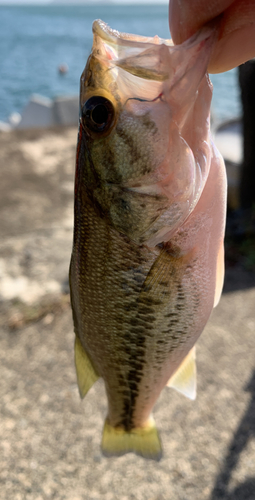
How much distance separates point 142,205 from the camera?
113cm

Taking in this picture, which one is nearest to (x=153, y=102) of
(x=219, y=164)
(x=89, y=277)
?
(x=219, y=164)

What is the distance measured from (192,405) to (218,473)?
58 centimetres

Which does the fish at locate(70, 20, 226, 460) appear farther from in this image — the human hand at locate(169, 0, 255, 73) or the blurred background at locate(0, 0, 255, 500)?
the blurred background at locate(0, 0, 255, 500)

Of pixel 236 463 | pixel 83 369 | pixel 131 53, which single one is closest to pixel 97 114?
pixel 131 53

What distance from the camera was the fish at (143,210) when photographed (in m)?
1.00

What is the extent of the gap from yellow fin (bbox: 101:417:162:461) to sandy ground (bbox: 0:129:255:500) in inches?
45.8

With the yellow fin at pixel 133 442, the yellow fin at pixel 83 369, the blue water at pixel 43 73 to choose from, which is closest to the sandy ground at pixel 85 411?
the yellow fin at pixel 133 442

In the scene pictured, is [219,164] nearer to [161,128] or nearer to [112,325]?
[161,128]

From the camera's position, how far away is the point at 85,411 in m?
3.18

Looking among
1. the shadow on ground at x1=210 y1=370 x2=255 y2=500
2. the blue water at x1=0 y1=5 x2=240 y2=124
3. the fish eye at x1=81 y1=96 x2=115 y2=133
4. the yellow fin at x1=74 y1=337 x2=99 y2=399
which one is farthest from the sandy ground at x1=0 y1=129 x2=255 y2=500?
the blue water at x1=0 y1=5 x2=240 y2=124

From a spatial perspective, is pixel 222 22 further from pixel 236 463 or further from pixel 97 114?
pixel 236 463

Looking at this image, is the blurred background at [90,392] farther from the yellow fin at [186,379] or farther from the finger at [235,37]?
the finger at [235,37]

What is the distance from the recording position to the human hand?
0.92 meters

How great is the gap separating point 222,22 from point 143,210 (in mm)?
521
